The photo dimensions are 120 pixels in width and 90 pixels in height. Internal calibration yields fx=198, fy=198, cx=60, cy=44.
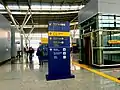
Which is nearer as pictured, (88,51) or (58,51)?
(58,51)

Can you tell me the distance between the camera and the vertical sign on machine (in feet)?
26.8

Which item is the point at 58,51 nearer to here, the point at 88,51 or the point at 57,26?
the point at 57,26

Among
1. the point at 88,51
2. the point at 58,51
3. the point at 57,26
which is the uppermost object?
the point at 57,26

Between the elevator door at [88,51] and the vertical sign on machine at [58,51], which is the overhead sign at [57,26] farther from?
the elevator door at [88,51]

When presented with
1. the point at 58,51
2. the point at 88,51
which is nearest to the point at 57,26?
the point at 58,51

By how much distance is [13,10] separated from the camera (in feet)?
71.6

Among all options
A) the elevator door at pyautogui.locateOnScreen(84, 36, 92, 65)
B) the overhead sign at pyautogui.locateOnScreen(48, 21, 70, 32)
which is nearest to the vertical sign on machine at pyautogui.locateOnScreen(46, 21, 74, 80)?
the overhead sign at pyautogui.locateOnScreen(48, 21, 70, 32)

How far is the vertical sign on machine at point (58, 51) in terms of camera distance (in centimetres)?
818

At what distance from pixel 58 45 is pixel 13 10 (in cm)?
1494

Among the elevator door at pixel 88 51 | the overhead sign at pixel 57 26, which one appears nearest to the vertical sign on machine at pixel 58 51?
the overhead sign at pixel 57 26

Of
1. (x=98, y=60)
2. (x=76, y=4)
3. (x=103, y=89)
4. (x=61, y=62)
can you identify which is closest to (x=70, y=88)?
(x=103, y=89)

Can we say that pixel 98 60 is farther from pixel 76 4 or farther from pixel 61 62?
pixel 76 4

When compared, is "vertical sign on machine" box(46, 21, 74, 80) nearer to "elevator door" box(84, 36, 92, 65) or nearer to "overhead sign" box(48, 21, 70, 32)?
"overhead sign" box(48, 21, 70, 32)

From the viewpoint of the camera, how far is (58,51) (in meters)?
8.29
